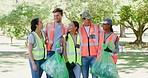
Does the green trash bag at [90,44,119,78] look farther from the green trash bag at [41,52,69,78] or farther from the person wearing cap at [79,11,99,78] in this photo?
the green trash bag at [41,52,69,78]

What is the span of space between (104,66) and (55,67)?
92 centimetres

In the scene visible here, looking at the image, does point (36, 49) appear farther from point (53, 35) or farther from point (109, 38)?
point (109, 38)

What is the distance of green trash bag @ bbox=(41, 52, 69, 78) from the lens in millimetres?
5375

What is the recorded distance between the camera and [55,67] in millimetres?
5410

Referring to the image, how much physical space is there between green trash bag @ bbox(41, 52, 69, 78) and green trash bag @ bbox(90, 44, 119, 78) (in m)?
0.59

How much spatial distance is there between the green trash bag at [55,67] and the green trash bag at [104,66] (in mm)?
592

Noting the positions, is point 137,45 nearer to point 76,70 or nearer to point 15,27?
point 15,27

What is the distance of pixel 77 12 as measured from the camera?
17375 millimetres

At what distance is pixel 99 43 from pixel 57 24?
0.87m

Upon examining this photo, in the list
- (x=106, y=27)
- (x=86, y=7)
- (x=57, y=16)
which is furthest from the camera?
(x=86, y=7)

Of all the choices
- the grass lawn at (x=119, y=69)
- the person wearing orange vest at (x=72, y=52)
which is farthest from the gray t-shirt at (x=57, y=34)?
the grass lawn at (x=119, y=69)

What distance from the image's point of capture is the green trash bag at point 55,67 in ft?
17.6

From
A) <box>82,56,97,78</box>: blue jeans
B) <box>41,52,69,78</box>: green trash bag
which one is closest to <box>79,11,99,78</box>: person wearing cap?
<box>82,56,97,78</box>: blue jeans

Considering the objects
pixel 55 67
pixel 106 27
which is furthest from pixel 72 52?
pixel 106 27
